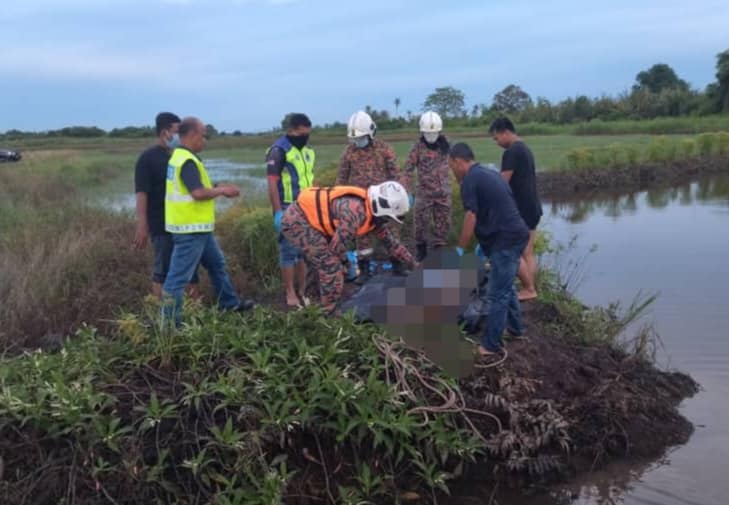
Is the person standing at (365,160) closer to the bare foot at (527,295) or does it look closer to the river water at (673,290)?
the bare foot at (527,295)

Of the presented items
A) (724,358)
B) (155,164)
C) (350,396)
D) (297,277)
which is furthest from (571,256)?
(350,396)

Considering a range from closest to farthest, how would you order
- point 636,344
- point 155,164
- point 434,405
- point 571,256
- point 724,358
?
point 434,405
point 155,164
point 636,344
point 724,358
point 571,256

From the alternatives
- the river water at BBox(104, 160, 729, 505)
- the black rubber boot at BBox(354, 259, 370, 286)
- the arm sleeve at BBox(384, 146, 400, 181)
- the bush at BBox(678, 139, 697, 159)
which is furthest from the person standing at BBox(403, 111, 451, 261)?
the bush at BBox(678, 139, 697, 159)

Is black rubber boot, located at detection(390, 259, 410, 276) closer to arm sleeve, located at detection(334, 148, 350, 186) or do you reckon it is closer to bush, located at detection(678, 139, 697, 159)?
arm sleeve, located at detection(334, 148, 350, 186)

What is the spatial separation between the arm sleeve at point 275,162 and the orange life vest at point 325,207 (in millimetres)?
1050

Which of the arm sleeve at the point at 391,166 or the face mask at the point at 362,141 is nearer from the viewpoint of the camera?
the face mask at the point at 362,141

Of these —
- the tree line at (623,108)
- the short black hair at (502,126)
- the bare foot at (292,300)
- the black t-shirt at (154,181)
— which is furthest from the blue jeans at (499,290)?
the tree line at (623,108)

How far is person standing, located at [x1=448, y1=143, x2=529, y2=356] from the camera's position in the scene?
18.9ft

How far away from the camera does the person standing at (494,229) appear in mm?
5762

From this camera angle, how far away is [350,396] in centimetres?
467

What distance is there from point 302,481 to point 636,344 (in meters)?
3.74

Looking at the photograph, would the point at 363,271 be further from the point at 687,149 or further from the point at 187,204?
the point at 687,149

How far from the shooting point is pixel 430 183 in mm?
8320

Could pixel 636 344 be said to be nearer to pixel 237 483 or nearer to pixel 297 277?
pixel 297 277
